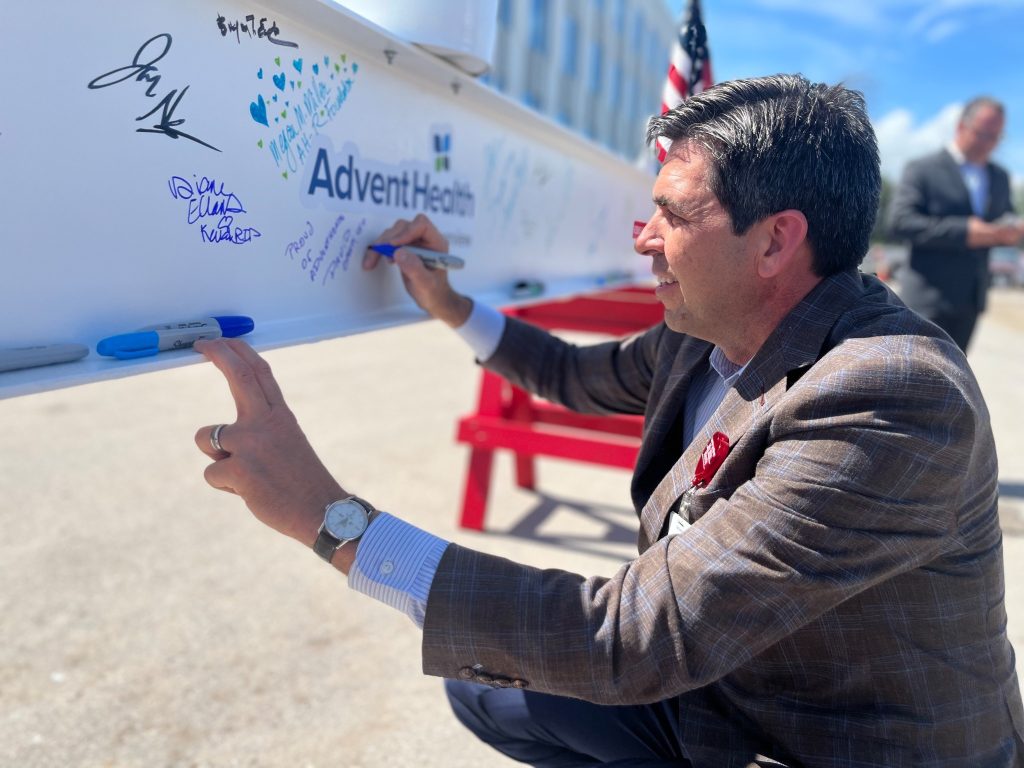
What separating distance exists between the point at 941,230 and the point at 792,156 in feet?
11.6

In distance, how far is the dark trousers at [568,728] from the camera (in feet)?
5.17

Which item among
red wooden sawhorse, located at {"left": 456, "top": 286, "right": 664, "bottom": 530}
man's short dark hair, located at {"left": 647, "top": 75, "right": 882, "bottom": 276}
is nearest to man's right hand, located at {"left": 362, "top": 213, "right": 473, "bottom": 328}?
man's short dark hair, located at {"left": 647, "top": 75, "right": 882, "bottom": 276}

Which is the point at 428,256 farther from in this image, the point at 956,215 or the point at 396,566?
the point at 956,215

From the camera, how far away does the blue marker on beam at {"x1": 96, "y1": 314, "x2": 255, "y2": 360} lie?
117 centimetres

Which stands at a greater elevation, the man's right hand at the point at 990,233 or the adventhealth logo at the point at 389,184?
the adventhealth logo at the point at 389,184

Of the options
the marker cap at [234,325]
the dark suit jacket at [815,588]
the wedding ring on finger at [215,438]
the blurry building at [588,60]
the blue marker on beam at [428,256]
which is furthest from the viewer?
the blurry building at [588,60]

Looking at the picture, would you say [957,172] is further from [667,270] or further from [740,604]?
[740,604]

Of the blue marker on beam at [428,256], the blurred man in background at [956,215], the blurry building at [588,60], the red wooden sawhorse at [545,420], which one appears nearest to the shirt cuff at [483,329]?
the blue marker on beam at [428,256]

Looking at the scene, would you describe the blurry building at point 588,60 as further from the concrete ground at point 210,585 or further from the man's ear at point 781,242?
the man's ear at point 781,242

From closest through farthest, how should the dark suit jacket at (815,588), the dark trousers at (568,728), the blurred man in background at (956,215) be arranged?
the dark suit jacket at (815,588)
the dark trousers at (568,728)
the blurred man in background at (956,215)

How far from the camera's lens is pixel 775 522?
42.6 inches
